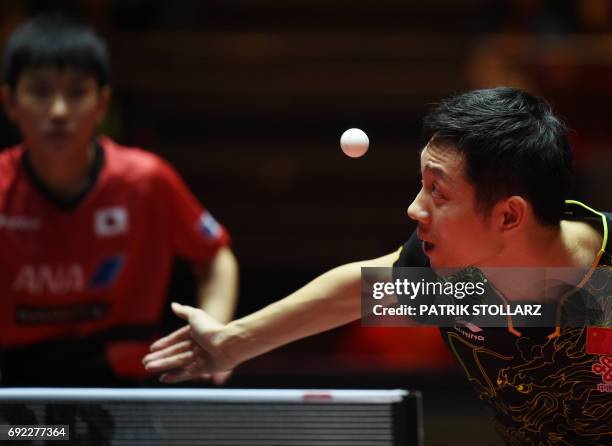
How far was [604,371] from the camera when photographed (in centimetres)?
240

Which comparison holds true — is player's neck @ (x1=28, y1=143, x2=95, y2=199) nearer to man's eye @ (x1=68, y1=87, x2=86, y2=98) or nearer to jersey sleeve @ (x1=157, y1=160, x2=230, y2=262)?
man's eye @ (x1=68, y1=87, x2=86, y2=98)

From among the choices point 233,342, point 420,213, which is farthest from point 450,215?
point 233,342

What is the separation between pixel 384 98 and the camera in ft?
23.3

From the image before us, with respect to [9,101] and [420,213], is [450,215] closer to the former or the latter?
[420,213]

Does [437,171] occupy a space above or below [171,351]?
above

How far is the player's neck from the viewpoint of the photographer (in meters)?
3.76

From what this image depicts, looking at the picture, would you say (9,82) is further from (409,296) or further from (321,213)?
(321,213)

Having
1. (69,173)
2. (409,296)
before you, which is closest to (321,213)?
(69,173)

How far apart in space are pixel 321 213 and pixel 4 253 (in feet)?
12.3

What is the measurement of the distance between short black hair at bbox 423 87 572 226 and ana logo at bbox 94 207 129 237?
1.82m

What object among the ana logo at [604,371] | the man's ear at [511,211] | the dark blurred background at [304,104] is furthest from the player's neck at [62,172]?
the dark blurred background at [304,104]

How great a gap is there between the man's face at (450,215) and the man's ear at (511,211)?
0.03 meters

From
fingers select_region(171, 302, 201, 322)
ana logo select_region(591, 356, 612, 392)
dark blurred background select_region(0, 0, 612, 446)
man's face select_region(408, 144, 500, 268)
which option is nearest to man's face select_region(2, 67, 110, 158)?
fingers select_region(171, 302, 201, 322)

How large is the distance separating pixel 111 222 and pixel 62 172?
0.27m
